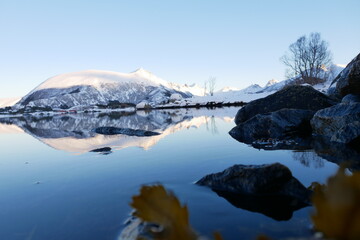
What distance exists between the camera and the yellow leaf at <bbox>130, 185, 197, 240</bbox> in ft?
3.66

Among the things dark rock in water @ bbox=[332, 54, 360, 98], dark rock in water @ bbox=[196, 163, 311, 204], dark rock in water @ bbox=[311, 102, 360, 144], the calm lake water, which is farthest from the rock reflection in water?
dark rock in water @ bbox=[332, 54, 360, 98]

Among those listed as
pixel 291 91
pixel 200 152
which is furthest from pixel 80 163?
pixel 291 91

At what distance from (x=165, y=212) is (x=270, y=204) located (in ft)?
9.40

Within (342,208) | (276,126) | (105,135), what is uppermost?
(342,208)

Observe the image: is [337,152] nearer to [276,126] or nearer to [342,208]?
[276,126]

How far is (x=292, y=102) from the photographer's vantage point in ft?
46.6

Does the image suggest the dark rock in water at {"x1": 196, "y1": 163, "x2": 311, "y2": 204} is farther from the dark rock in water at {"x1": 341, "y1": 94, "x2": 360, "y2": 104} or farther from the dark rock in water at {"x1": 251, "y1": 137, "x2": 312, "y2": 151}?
the dark rock in water at {"x1": 341, "y1": 94, "x2": 360, "y2": 104}

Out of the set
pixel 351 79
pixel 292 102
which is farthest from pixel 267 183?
pixel 292 102

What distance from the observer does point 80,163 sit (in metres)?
7.53

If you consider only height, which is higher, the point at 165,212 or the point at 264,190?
the point at 165,212

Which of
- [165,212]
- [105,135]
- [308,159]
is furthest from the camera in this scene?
[105,135]

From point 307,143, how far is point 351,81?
13.0 feet

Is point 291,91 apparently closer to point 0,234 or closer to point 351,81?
point 351,81

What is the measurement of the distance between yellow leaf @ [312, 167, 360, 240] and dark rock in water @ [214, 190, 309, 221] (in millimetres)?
2477
